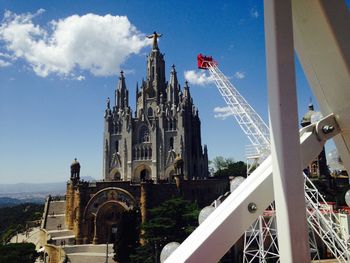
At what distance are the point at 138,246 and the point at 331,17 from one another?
27.8 m

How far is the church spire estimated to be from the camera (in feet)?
181

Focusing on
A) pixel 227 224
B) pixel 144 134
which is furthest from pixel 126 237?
pixel 227 224

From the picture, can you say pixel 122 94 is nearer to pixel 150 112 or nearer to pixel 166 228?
pixel 150 112

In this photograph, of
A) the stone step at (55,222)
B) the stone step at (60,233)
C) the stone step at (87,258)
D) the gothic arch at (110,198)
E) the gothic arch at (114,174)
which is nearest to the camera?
the stone step at (87,258)

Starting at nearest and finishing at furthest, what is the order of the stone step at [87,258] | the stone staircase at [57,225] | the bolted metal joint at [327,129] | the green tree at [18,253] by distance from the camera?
the bolted metal joint at [327,129], the green tree at [18,253], the stone step at [87,258], the stone staircase at [57,225]

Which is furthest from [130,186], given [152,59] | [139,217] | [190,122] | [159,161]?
[152,59]

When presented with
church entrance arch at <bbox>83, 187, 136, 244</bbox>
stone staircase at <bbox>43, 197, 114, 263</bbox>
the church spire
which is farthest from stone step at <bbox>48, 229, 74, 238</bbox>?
the church spire

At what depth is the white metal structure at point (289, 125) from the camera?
300 centimetres

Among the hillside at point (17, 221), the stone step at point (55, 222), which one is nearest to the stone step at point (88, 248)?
the stone step at point (55, 222)

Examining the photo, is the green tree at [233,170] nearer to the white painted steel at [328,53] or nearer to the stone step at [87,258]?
the stone step at [87,258]

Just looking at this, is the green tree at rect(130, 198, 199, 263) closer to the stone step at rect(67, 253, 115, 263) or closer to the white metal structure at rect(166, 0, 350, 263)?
the stone step at rect(67, 253, 115, 263)

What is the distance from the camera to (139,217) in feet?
106

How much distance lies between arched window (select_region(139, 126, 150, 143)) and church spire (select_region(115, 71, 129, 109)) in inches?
235

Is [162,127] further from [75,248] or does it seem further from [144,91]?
[75,248]
